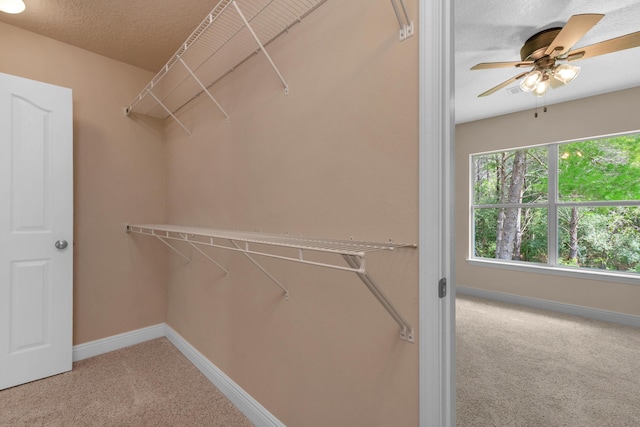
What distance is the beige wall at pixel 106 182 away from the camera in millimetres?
2146

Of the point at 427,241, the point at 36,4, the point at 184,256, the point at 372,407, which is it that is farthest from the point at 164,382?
the point at 36,4

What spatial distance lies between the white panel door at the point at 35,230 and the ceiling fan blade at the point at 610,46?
3559mm

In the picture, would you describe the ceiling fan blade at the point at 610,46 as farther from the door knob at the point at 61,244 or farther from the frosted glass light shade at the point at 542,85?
the door knob at the point at 61,244

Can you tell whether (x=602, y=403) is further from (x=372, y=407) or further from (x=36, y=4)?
(x=36, y=4)

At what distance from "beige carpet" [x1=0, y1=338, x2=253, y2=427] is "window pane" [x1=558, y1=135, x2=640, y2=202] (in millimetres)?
4194

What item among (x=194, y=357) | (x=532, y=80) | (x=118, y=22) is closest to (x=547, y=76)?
(x=532, y=80)

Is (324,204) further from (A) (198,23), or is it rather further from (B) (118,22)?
(B) (118,22)

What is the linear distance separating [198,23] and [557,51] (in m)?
2.43

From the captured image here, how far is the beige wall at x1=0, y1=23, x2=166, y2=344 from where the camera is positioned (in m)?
2.15

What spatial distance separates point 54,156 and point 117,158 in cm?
44

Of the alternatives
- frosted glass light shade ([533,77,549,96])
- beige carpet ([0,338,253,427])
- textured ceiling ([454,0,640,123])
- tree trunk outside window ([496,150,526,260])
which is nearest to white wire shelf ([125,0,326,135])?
textured ceiling ([454,0,640,123])

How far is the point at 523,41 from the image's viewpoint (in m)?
2.26

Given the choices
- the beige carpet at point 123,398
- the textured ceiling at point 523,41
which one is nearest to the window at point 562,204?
the textured ceiling at point 523,41

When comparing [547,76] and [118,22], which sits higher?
[118,22]
